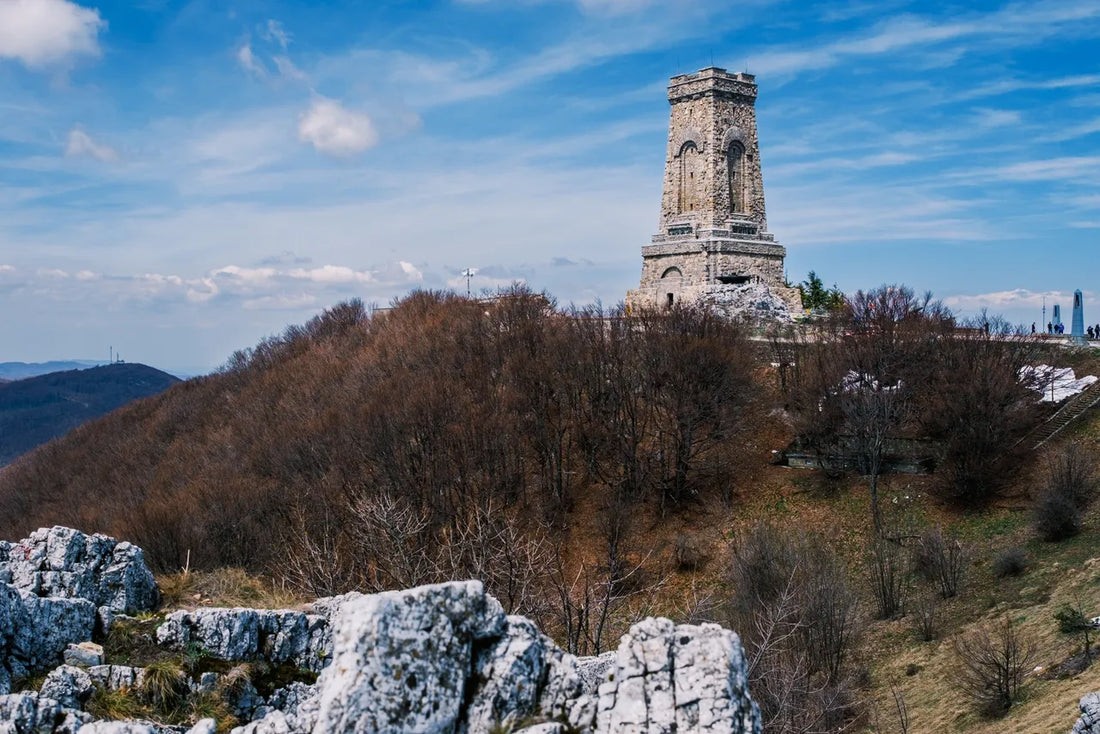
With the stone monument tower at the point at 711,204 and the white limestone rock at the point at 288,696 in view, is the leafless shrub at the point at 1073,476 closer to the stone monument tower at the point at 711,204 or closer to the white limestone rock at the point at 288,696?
the stone monument tower at the point at 711,204

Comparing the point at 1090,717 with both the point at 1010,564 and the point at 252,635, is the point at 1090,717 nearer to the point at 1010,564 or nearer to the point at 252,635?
the point at 252,635

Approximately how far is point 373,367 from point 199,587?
31239 mm

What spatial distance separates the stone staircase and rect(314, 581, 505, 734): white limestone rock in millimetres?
35373

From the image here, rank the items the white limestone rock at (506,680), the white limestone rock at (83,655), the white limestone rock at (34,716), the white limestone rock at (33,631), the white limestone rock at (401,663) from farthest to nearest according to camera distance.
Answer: the white limestone rock at (83,655) → the white limestone rock at (33,631) → the white limestone rock at (34,716) → the white limestone rock at (506,680) → the white limestone rock at (401,663)

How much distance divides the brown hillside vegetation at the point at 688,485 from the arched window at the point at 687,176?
9.45 metres

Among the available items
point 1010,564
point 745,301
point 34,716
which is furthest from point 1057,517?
point 34,716

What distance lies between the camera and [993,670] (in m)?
23.8

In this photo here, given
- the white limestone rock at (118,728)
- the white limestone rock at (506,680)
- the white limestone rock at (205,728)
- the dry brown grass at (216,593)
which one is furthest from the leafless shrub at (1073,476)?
the white limestone rock at (118,728)

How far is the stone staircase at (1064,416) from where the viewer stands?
39.7m

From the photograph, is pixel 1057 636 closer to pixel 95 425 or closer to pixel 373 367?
pixel 373 367

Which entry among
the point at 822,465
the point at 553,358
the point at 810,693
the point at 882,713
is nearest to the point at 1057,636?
the point at 882,713

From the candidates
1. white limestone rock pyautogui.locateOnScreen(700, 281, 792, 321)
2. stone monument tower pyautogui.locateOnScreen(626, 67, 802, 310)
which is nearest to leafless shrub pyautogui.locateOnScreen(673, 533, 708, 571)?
white limestone rock pyautogui.locateOnScreen(700, 281, 792, 321)

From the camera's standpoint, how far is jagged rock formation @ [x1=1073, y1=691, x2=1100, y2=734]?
16.8m

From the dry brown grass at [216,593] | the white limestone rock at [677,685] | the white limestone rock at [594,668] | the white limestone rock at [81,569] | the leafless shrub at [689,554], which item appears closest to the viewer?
the white limestone rock at [677,685]
